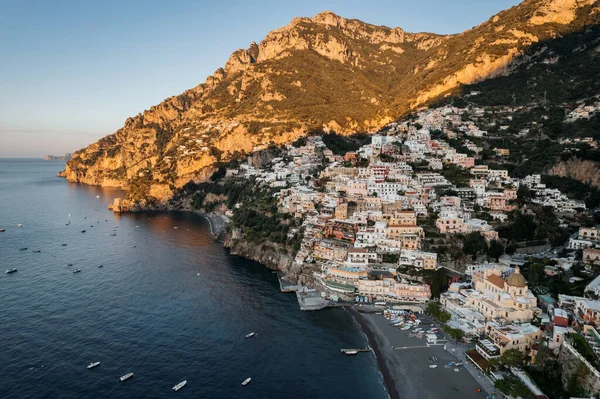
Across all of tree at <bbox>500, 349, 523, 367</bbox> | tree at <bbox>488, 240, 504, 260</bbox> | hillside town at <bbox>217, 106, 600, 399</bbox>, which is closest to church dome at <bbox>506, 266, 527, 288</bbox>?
hillside town at <bbox>217, 106, 600, 399</bbox>

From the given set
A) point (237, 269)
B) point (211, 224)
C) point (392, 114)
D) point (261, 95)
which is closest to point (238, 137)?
point (261, 95)

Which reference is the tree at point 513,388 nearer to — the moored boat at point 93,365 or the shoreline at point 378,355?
the shoreline at point 378,355

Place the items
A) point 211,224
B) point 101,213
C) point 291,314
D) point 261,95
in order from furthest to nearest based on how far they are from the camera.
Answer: point 261,95 < point 101,213 < point 211,224 < point 291,314

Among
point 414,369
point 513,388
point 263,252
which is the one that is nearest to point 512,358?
point 513,388

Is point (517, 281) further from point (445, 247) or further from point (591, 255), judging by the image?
point (591, 255)

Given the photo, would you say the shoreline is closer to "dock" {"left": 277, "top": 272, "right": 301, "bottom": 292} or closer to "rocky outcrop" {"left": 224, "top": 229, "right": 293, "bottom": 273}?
"dock" {"left": 277, "top": 272, "right": 301, "bottom": 292}

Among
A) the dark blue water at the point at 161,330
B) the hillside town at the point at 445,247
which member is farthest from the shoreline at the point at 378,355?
the hillside town at the point at 445,247

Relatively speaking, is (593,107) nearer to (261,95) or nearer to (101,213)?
(261,95)
